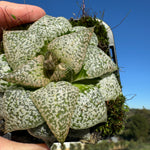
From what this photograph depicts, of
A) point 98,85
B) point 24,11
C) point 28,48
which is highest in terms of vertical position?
point 24,11

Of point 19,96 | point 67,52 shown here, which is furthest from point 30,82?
point 67,52

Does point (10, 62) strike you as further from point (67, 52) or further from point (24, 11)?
point (24, 11)

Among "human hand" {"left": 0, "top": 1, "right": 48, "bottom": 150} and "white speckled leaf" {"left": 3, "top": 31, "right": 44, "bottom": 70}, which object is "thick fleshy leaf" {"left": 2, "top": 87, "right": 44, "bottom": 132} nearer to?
"white speckled leaf" {"left": 3, "top": 31, "right": 44, "bottom": 70}

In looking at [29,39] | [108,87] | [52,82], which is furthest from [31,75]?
[108,87]

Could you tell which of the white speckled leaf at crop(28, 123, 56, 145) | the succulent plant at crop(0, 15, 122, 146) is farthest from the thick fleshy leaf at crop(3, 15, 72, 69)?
the white speckled leaf at crop(28, 123, 56, 145)

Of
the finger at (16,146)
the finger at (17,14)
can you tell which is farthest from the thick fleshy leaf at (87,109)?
the finger at (17,14)

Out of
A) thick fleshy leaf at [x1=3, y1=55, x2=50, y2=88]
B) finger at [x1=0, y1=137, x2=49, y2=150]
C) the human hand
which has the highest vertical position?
the human hand
